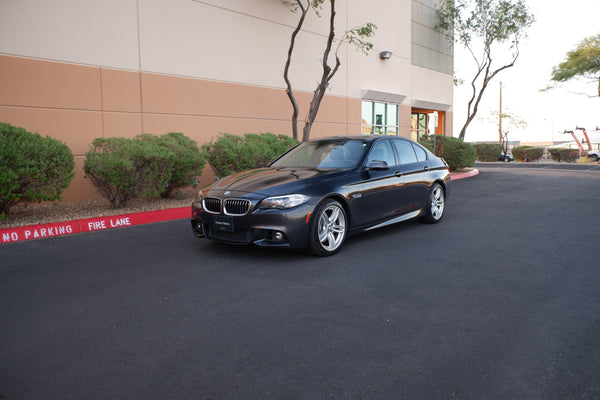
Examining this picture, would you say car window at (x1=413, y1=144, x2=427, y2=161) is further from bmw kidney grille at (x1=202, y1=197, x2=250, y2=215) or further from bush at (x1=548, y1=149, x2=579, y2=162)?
bush at (x1=548, y1=149, x2=579, y2=162)

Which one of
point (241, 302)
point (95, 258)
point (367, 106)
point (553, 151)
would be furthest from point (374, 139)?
point (553, 151)

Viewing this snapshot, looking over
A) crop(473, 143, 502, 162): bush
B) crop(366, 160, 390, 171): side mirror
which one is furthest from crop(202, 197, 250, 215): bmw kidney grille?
crop(473, 143, 502, 162): bush

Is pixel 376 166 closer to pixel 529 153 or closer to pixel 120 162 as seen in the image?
pixel 120 162

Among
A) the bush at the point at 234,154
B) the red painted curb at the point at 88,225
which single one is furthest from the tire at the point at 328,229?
the bush at the point at 234,154

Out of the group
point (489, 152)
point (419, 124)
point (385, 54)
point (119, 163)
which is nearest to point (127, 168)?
point (119, 163)

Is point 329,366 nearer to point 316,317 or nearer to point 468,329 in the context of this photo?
point 316,317

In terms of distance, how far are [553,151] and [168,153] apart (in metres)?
32.2

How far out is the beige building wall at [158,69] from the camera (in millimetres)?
10391

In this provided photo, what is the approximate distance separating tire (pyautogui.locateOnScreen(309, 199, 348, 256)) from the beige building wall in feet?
25.1

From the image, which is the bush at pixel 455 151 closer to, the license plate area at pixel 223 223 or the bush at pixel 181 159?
the bush at pixel 181 159

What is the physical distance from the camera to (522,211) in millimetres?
9570

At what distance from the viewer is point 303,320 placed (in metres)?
3.81

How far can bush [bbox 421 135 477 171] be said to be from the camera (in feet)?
66.3

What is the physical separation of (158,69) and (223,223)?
8409 mm
